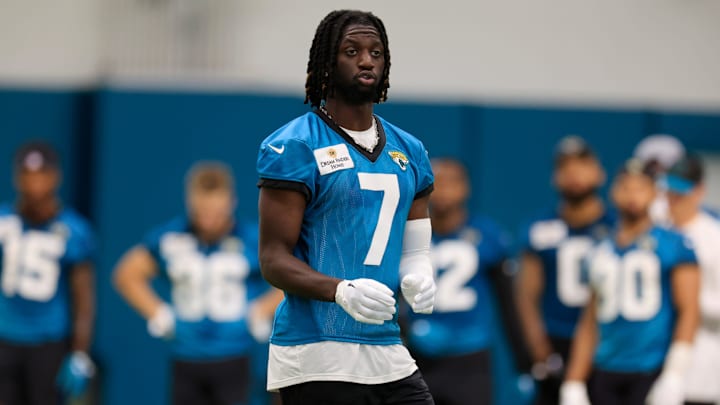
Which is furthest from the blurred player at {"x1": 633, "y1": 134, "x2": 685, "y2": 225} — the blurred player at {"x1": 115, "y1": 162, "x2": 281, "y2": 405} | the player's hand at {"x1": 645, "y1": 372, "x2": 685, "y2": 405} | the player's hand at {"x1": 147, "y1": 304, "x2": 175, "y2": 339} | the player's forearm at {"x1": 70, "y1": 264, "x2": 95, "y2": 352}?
the player's forearm at {"x1": 70, "y1": 264, "x2": 95, "y2": 352}

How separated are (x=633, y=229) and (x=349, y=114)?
295 centimetres

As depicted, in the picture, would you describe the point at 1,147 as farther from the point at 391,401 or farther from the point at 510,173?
the point at 391,401

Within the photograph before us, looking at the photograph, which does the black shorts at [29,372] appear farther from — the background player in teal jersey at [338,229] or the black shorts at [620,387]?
the background player in teal jersey at [338,229]

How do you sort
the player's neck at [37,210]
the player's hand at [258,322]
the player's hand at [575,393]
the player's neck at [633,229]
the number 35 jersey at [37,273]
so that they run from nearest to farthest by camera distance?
the player's neck at [633,229]
the player's hand at [575,393]
the player's hand at [258,322]
the number 35 jersey at [37,273]
the player's neck at [37,210]

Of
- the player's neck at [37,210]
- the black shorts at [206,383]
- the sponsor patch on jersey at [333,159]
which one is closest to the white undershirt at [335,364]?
the sponsor patch on jersey at [333,159]

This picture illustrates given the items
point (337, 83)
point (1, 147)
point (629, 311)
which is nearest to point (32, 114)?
point (1, 147)

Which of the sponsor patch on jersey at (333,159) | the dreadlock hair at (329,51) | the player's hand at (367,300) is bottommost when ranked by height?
the player's hand at (367,300)

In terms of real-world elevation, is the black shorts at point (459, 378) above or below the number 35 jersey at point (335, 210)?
below

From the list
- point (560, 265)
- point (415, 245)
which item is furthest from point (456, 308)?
point (415, 245)

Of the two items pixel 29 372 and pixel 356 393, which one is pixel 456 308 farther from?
pixel 356 393

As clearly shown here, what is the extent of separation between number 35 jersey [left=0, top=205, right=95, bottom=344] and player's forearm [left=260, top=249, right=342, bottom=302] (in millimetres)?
4173

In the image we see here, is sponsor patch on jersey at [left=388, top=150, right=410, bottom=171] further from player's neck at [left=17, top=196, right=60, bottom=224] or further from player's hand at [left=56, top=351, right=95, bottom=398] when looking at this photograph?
player's hand at [left=56, top=351, right=95, bottom=398]

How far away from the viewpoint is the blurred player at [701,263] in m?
6.64

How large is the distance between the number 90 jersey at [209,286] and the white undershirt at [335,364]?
3.78m
